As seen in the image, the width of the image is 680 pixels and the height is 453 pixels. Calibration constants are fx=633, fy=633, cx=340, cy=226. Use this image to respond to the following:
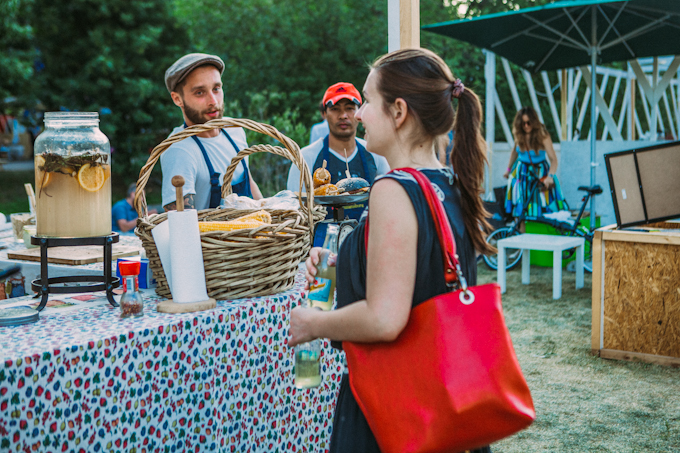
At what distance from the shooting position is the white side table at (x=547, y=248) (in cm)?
641

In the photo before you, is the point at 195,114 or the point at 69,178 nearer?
the point at 69,178

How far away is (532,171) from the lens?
791 cm

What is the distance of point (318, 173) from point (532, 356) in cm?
254

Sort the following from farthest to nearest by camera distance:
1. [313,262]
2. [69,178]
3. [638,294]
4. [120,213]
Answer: [120,213], [638,294], [69,178], [313,262]

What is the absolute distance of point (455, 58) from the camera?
15375mm

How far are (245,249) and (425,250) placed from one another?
821mm

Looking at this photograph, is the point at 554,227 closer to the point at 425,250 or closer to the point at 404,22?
the point at 404,22

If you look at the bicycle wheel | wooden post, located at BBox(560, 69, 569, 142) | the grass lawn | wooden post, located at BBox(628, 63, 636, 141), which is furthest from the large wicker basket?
wooden post, located at BBox(628, 63, 636, 141)

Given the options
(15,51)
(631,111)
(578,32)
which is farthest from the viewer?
(15,51)

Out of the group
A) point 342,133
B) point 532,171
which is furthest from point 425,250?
point 532,171

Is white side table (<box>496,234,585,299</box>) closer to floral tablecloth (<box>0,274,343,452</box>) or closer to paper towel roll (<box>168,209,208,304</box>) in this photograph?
floral tablecloth (<box>0,274,343,452</box>)

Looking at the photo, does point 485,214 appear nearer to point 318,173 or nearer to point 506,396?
point 506,396

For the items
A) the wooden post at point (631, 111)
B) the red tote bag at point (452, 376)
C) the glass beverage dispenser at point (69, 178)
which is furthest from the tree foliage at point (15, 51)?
the red tote bag at point (452, 376)

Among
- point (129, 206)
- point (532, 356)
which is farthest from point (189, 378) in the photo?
point (129, 206)
